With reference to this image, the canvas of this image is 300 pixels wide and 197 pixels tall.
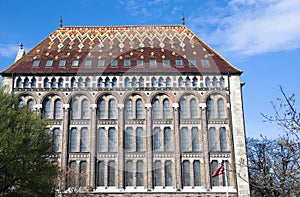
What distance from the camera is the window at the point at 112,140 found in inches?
1425

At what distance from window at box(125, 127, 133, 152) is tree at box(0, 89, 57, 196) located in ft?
36.4

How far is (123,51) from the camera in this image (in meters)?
40.9

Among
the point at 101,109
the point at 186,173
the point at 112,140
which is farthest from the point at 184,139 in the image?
the point at 101,109

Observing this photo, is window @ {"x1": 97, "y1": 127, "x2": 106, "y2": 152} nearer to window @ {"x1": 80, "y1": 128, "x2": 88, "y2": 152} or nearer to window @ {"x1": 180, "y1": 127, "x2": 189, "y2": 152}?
window @ {"x1": 80, "y1": 128, "x2": 88, "y2": 152}

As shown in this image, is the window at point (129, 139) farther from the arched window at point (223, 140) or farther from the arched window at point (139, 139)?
the arched window at point (223, 140)

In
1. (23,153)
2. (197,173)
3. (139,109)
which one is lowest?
(197,173)

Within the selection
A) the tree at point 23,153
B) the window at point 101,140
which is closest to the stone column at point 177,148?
the window at point 101,140

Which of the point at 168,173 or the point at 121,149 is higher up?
the point at 121,149

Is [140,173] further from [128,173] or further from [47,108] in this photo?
[47,108]

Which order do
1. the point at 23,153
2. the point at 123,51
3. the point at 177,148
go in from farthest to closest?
the point at 123,51 → the point at 177,148 → the point at 23,153

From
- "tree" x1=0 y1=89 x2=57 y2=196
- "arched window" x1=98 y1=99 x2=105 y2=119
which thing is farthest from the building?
"tree" x1=0 y1=89 x2=57 y2=196

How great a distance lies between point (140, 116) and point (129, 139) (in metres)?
2.51

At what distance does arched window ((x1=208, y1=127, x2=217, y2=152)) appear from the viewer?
3609 centimetres

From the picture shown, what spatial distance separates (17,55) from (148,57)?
14742 mm
